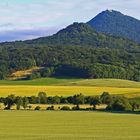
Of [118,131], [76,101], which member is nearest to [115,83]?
[76,101]

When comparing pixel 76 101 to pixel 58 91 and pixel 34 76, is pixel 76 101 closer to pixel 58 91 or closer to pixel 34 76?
pixel 58 91

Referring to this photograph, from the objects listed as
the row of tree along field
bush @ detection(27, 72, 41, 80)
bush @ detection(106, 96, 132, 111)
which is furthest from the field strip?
bush @ detection(27, 72, 41, 80)

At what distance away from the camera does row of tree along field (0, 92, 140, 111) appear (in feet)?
283

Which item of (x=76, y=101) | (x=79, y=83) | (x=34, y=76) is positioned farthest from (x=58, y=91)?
(x=34, y=76)

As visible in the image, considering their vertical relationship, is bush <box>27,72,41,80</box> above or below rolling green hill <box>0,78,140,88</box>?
above

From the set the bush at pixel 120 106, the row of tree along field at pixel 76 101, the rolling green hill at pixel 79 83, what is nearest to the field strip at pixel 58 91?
the row of tree along field at pixel 76 101

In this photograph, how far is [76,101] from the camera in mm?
97375

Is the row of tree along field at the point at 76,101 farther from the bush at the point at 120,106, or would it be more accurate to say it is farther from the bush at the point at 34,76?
the bush at the point at 34,76

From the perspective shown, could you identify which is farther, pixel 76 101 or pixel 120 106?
pixel 76 101

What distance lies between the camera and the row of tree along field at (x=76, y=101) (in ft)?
283

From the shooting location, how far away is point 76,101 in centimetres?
9738

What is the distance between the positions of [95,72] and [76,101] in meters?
90.8

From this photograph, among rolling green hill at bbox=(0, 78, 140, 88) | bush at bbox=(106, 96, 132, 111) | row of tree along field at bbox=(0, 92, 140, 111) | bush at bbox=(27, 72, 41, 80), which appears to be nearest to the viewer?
bush at bbox=(106, 96, 132, 111)

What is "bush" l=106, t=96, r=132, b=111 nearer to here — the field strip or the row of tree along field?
the row of tree along field
